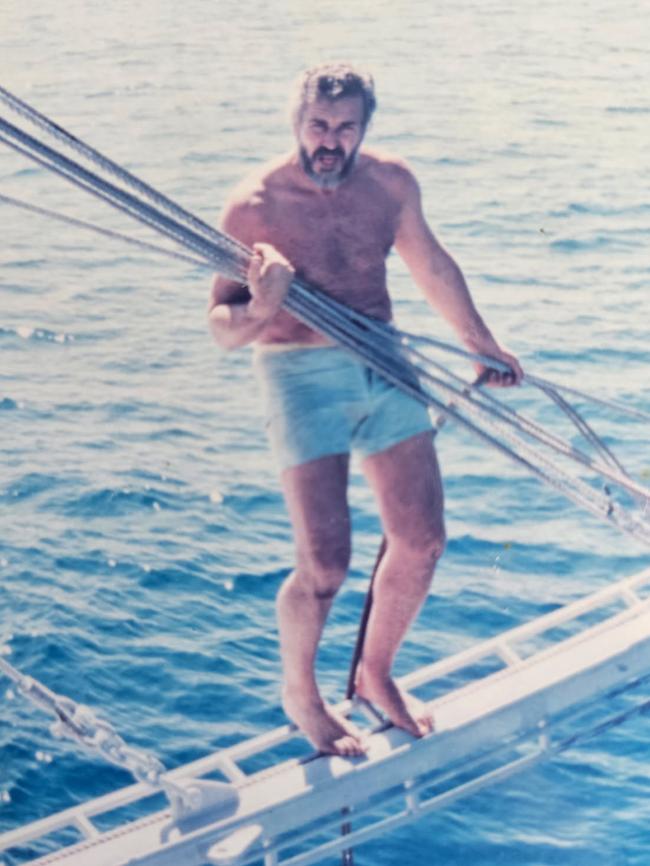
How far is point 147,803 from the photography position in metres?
2.66

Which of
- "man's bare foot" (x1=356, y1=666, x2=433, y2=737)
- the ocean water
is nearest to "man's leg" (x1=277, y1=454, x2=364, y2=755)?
"man's bare foot" (x1=356, y1=666, x2=433, y2=737)

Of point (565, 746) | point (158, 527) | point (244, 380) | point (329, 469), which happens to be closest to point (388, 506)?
point (329, 469)

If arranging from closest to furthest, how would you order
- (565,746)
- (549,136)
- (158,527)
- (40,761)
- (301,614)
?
(301,614) → (565,746) → (40,761) → (158,527) → (549,136)

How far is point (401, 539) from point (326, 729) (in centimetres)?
27

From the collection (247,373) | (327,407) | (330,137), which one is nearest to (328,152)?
(330,137)

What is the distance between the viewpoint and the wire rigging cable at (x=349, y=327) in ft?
4.90

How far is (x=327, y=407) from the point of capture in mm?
1678

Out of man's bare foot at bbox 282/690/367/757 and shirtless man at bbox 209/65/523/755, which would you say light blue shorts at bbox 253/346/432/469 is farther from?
man's bare foot at bbox 282/690/367/757

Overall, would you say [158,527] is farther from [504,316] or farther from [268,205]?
[268,205]

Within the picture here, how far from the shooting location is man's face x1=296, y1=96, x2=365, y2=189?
1.57 meters

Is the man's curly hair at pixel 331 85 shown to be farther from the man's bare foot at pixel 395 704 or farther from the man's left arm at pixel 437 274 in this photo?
the man's bare foot at pixel 395 704

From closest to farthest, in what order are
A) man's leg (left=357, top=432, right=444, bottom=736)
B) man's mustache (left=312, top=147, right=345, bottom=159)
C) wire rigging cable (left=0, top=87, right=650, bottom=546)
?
wire rigging cable (left=0, top=87, right=650, bottom=546) → man's mustache (left=312, top=147, right=345, bottom=159) → man's leg (left=357, top=432, right=444, bottom=736)

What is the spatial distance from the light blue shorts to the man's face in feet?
0.67

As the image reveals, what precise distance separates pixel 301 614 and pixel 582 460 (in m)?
0.45
